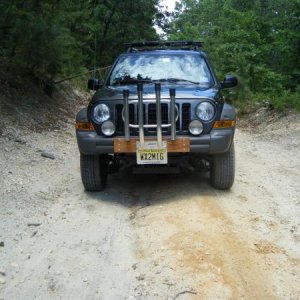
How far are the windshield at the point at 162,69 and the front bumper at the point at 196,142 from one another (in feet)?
3.35

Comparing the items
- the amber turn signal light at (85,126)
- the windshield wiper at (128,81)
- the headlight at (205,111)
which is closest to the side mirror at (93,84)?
the windshield wiper at (128,81)

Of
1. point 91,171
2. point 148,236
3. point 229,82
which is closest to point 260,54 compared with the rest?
point 229,82

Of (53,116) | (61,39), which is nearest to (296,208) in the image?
(61,39)

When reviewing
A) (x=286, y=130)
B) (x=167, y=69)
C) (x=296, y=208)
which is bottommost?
(x=286, y=130)

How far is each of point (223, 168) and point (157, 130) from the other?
3.57ft

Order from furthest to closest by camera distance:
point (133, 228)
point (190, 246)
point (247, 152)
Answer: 1. point (247, 152)
2. point (133, 228)
3. point (190, 246)

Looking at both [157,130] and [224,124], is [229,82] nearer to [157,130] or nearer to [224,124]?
[224,124]

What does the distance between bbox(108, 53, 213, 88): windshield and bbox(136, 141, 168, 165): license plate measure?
1.35 metres

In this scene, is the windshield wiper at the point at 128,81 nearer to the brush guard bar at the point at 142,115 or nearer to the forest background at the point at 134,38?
the brush guard bar at the point at 142,115

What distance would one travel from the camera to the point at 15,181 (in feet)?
21.2

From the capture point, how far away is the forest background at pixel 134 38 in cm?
992

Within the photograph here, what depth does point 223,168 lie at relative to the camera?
589 cm

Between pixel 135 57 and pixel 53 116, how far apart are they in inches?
208

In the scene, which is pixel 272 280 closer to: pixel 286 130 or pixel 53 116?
pixel 286 130
